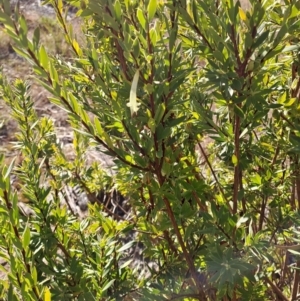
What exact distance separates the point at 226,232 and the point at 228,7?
0.32 metres

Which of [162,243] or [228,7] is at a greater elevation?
[228,7]

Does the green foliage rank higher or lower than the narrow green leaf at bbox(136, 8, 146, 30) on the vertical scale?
lower

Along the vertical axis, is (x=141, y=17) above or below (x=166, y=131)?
above

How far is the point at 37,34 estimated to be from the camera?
0.45 m

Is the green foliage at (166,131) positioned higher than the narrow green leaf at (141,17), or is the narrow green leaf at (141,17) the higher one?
the narrow green leaf at (141,17)

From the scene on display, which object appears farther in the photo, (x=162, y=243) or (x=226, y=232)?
(x=162, y=243)

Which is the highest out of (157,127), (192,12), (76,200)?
(192,12)

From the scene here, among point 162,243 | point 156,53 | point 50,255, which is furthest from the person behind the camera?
point 162,243

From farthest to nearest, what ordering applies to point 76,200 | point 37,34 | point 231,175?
point 76,200, point 231,175, point 37,34

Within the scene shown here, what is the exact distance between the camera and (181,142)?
0.72 metres

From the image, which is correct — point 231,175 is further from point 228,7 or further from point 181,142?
point 228,7

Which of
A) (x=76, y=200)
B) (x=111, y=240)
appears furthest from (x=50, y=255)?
(x=76, y=200)

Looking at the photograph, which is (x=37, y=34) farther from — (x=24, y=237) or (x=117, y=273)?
(x=117, y=273)

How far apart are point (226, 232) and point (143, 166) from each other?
0.18m
